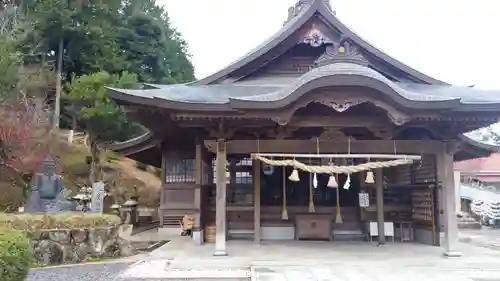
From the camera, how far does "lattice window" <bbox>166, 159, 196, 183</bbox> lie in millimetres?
13289

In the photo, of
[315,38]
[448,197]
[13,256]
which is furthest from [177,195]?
[13,256]

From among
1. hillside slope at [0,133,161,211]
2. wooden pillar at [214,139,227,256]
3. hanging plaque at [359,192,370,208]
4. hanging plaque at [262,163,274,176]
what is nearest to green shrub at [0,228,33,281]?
wooden pillar at [214,139,227,256]

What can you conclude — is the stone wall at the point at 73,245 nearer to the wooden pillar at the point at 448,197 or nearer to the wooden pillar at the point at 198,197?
the wooden pillar at the point at 198,197

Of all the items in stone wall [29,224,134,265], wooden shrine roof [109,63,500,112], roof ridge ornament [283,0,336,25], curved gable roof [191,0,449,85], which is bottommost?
stone wall [29,224,134,265]

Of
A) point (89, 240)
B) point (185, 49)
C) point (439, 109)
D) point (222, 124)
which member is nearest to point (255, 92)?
point (222, 124)

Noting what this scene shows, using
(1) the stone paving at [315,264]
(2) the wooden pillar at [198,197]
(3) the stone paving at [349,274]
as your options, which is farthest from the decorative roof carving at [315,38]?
(3) the stone paving at [349,274]

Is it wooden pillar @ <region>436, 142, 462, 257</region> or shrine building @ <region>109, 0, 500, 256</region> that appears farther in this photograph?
wooden pillar @ <region>436, 142, 462, 257</region>

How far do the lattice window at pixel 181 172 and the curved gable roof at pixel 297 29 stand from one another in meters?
2.96

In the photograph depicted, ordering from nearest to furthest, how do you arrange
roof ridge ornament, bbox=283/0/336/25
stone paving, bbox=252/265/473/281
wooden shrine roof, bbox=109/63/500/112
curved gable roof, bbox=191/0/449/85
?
stone paving, bbox=252/265/473/281, wooden shrine roof, bbox=109/63/500/112, curved gable roof, bbox=191/0/449/85, roof ridge ornament, bbox=283/0/336/25

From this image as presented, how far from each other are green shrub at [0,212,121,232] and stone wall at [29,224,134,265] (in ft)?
0.35

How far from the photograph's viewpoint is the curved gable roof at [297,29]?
11.1 m

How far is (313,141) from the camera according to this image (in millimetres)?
8891

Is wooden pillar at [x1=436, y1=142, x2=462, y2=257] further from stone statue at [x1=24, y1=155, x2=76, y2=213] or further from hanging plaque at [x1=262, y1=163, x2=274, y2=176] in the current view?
stone statue at [x1=24, y1=155, x2=76, y2=213]

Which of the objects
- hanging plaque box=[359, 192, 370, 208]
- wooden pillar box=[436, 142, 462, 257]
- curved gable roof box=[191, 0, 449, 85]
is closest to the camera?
wooden pillar box=[436, 142, 462, 257]
